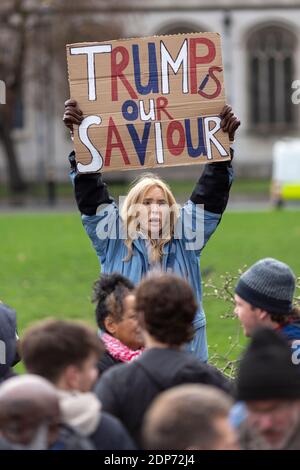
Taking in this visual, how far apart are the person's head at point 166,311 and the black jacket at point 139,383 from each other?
0.19ft

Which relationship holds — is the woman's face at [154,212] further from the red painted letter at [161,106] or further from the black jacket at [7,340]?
the black jacket at [7,340]

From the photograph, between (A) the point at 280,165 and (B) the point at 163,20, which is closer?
(A) the point at 280,165

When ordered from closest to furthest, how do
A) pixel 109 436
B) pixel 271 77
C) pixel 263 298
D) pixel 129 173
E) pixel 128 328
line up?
1. pixel 109 436
2. pixel 263 298
3. pixel 128 328
4. pixel 129 173
5. pixel 271 77

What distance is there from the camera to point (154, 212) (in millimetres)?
6258

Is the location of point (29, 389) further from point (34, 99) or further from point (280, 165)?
point (34, 99)

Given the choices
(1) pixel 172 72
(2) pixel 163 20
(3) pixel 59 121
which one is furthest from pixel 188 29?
(1) pixel 172 72

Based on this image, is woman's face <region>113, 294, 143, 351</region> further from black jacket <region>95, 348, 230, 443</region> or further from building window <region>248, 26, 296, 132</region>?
building window <region>248, 26, 296, 132</region>

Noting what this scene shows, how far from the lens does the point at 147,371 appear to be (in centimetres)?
453

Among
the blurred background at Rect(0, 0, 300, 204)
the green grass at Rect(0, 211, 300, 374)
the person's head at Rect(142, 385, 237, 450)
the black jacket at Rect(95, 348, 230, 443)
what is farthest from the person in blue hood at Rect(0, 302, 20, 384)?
the blurred background at Rect(0, 0, 300, 204)

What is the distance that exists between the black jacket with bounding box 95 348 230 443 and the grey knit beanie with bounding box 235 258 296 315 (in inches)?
29.7

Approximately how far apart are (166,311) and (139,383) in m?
0.26

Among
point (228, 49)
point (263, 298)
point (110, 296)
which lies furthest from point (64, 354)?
point (228, 49)

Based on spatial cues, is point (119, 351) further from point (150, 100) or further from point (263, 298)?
point (150, 100)
